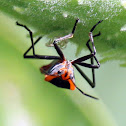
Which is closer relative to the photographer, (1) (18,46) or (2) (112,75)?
(1) (18,46)

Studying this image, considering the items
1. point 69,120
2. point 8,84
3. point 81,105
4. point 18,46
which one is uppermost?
point 18,46

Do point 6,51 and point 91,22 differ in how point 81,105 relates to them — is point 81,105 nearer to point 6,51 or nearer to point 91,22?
point 6,51

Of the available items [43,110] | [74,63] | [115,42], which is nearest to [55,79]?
[74,63]

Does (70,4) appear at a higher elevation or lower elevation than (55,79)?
higher

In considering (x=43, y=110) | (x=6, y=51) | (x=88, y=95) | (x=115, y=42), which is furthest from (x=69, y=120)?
(x=115, y=42)

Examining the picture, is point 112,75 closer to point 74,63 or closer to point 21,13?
point 74,63

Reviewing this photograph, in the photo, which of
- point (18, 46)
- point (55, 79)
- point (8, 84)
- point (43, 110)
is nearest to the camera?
point (18, 46)

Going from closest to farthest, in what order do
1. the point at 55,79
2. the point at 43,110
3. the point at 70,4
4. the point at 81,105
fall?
the point at 70,4
the point at 55,79
the point at 81,105
the point at 43,110
